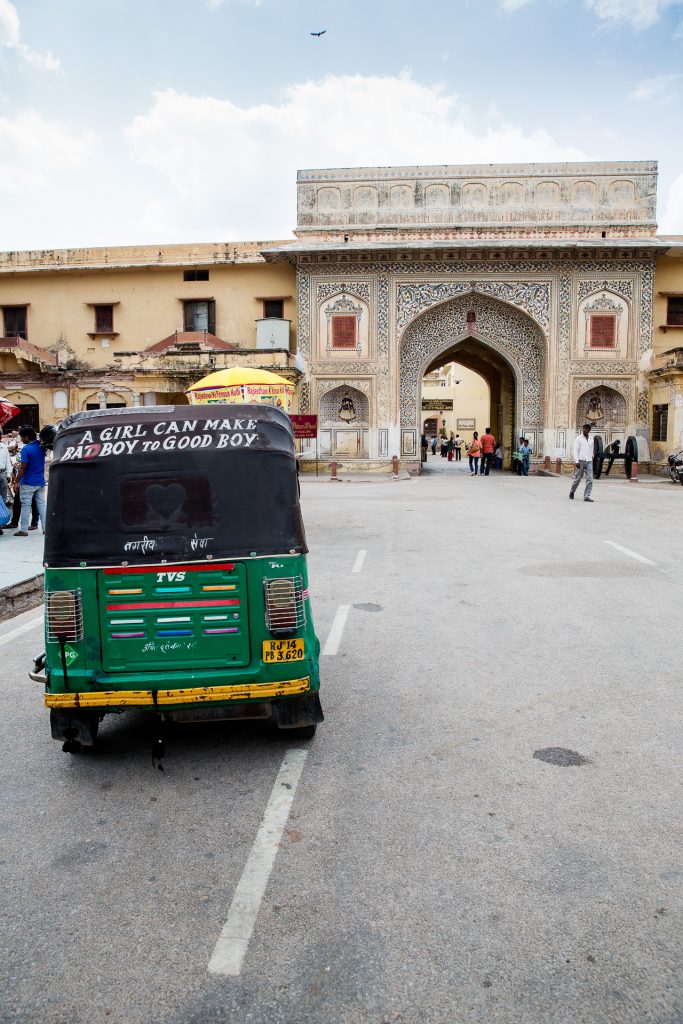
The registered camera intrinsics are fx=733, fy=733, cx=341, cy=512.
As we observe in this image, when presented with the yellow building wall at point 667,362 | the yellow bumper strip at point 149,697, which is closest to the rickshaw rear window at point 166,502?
the yellow bumper strip at point 149,697

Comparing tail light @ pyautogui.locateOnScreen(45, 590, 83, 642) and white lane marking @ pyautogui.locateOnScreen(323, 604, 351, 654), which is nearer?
tail light @ pyautogui.locateOnScreen(45, 590, 83, 642)

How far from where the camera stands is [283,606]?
367 centimetres

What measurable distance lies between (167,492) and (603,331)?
27.2 meters

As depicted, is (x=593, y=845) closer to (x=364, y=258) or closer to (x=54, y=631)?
(x=54, y=631)

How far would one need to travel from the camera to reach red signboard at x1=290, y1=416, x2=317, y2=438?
19.9 m

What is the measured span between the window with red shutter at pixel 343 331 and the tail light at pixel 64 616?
25.6 meters

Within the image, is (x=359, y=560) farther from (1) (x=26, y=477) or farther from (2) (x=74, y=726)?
(2) (x=74, y=726)

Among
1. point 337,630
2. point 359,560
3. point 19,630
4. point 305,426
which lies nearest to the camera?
point 337,630

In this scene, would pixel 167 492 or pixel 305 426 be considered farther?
pixel 305 426

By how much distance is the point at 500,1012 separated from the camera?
6.80 feet

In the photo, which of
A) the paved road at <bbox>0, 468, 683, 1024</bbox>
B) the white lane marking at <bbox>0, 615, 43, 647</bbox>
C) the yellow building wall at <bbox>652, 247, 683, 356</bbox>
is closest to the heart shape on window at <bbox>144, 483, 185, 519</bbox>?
the paved road at <bbox>0, 468, 683, 1024</bbox>

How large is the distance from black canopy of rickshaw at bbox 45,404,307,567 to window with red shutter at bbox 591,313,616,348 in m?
26.6

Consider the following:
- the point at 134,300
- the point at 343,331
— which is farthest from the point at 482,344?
the point at 134,300

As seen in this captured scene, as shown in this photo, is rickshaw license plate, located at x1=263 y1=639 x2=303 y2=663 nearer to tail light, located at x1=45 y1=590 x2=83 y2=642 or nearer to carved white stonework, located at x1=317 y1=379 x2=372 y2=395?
tail light, located at x1=45 y1=590 x2=83 y2=642
